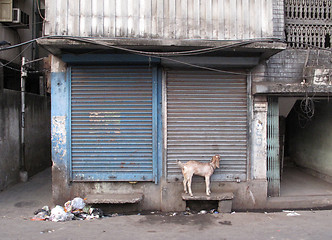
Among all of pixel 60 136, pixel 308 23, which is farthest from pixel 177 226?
pixel 308 23

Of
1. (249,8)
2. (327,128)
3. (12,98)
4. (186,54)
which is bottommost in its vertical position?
(327,128)

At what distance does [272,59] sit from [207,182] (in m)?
3.34

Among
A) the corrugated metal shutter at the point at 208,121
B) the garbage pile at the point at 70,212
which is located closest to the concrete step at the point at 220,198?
the corrugated metal shutter at the point at 208,121

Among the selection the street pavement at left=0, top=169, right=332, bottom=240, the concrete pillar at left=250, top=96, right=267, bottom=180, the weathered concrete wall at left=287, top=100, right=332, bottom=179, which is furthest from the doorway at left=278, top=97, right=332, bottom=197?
the street pavement at left=0, top=169, right=332, bottom=240

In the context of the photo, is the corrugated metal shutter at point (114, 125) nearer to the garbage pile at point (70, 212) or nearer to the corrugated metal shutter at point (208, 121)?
the corrugated metal shutter at point (208, 121)

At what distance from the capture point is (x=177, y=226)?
5199 mm

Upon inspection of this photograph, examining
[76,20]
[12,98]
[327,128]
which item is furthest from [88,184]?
[327,128]

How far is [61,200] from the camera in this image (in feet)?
19.7

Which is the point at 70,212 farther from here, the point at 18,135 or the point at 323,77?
the point at 323,77

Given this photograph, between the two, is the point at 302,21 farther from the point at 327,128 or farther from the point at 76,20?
the point at 76,20

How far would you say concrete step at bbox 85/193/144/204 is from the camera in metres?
5.62

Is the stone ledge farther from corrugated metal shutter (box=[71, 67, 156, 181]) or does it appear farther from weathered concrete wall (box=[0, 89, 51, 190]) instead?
weathered concrete wall (box=[0, 89, 51, 190])

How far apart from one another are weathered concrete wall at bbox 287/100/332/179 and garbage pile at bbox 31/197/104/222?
6.86 m

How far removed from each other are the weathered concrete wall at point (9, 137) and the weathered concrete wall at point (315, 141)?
378 inches
